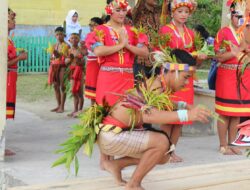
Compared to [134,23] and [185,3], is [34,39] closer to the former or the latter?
[134,23]

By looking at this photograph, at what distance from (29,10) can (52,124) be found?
10066 mm

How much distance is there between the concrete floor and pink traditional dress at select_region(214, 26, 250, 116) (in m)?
0.54

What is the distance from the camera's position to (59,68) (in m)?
Result: 9.86

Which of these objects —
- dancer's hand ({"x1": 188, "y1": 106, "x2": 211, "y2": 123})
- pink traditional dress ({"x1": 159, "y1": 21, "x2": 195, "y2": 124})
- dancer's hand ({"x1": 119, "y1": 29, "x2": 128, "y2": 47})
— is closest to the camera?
dancer's hand ({"x1": 188, "y1": 106, "x2": 211, "y2": 123})

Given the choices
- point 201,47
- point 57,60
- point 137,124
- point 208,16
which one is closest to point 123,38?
point 201,47

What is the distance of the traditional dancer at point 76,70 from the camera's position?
30.8 ft

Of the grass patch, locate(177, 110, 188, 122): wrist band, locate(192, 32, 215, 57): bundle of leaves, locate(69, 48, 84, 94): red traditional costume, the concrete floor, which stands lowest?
the grass patch

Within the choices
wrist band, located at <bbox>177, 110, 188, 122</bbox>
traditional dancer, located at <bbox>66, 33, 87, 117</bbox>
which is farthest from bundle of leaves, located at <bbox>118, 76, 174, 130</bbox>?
traditional dancer, located at <bbox>66, 33, 87, 117</bbox>

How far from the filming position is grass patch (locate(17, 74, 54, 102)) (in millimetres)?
11625

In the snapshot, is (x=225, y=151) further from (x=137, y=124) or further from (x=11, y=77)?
(x=137, y=124)

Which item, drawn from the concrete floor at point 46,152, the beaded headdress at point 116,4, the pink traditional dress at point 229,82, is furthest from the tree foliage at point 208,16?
the beaded headdress at point 116,4

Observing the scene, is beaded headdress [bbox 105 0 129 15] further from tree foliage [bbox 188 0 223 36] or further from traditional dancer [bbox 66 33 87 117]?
tree foliage [bbox 188 0 223 36]

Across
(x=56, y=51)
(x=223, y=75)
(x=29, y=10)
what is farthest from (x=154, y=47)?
(x=29, y=10)

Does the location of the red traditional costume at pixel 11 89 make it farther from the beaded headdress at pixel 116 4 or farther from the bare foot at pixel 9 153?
the beaded headdress at pixel 116 4
